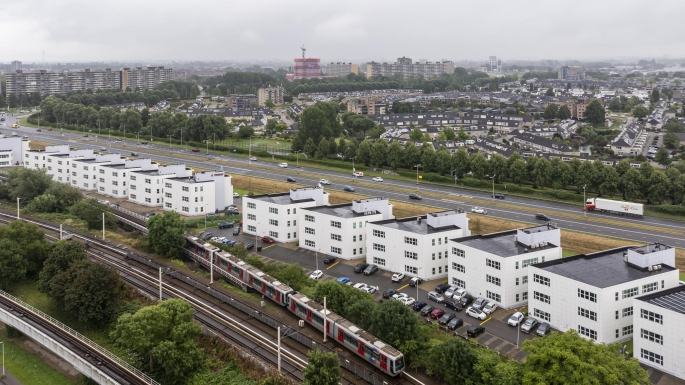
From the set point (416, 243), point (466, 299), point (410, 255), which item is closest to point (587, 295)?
point (466, 299)

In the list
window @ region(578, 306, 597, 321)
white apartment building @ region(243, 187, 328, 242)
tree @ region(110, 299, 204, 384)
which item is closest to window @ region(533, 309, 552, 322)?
window @ region(578, 306, 597, 321)

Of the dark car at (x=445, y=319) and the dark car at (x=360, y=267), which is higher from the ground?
the dark car at (x=360, y=267)

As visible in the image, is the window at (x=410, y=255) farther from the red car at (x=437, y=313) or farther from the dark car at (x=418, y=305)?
the red car at (x=437, y=313)

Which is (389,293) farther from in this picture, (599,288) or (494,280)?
(599,288)

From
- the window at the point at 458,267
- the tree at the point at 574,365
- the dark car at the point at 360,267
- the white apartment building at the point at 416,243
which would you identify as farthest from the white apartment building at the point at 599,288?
the dark car at the point at 360,267

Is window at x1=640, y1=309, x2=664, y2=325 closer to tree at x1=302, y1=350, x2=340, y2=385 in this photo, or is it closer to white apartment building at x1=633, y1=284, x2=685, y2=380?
white apartment building at x1=633, y1=284, x2=685, y2=380
